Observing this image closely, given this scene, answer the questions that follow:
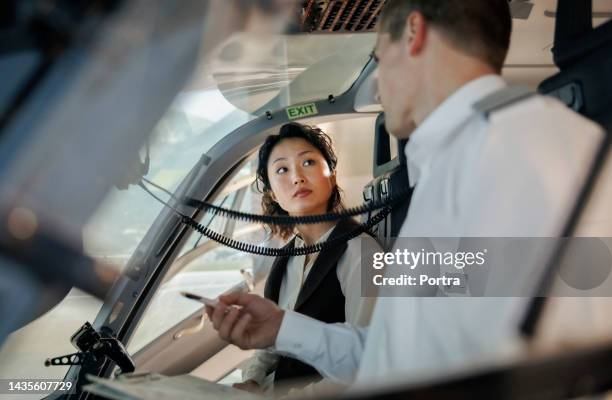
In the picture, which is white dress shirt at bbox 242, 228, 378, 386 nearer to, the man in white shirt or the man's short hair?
the man in white shirt

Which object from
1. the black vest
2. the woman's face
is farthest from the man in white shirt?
the woman's face

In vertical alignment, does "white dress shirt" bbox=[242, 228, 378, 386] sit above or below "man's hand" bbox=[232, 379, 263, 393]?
above

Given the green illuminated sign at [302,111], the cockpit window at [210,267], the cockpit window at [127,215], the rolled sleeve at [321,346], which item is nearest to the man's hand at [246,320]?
the rolled sleeve at [321,346]

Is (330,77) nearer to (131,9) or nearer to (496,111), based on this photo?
(496,111)

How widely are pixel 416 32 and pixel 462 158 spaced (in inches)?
12.7

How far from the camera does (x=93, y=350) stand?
1742mm

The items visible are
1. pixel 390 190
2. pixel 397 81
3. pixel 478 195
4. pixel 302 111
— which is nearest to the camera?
pixel 478 195

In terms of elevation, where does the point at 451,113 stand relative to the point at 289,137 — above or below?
above

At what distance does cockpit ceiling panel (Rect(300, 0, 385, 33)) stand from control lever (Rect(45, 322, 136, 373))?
112cm

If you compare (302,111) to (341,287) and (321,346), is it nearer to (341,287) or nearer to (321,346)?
(341,287)

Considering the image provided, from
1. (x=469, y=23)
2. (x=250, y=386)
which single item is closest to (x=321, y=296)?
(x=250, y=386)

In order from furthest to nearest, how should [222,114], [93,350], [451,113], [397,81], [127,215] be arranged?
[222,114], [93,350], [127,215], [397,81], [451,113]

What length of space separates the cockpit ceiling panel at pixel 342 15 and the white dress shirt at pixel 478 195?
2.67ft

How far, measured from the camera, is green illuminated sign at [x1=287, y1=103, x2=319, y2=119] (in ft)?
8.48
